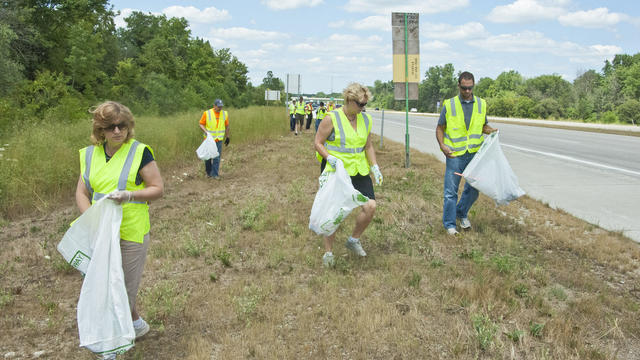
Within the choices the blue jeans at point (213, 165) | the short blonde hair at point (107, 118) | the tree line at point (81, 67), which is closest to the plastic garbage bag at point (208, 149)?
the blue jeans at point (213, 165)

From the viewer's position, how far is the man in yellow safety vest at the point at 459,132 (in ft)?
18.3

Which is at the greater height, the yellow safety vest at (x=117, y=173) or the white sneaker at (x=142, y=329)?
the yellow safety vest at (x=117, y=173)

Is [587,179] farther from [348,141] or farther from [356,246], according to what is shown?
[348,141]

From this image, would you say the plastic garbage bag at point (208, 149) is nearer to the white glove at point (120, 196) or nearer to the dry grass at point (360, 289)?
the dry grass at point (360, 289)

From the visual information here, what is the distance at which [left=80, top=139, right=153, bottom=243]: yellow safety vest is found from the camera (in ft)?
9.46

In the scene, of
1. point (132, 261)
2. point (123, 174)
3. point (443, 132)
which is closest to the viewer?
point (123, 174)

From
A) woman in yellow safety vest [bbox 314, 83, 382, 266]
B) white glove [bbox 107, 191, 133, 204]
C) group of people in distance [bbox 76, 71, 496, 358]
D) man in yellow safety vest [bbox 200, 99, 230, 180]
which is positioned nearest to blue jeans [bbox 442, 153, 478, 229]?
group of people in distance [bbox 76, 71, 496, 358]

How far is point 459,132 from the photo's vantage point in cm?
564

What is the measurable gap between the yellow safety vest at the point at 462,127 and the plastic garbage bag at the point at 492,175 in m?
0.15

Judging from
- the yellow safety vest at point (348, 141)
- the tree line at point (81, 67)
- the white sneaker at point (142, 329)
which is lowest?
the white sneaker at point (142, 329)

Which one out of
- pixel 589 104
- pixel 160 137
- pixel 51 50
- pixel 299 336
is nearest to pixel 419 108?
pixel 589 104

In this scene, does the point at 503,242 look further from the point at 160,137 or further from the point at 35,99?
the point at 35,99

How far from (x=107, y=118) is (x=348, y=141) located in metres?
2.26

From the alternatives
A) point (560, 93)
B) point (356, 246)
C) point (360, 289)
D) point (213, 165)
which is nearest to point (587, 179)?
point (356, 246)
